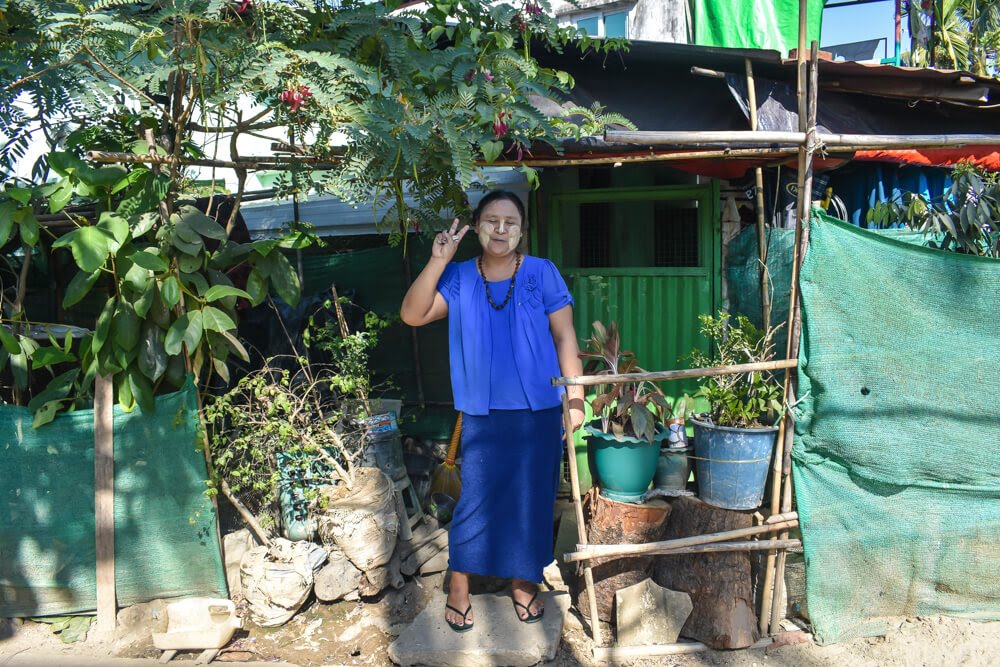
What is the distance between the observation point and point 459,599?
3.35 m

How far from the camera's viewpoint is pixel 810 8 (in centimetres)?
589

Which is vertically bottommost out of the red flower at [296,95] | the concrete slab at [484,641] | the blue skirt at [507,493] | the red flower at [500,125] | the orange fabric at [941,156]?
the concrete slab at [484,641]

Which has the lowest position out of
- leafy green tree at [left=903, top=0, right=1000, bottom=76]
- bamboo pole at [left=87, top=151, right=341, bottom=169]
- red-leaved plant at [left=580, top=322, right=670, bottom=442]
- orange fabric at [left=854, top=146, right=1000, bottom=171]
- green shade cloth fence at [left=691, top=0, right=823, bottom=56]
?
red-leaved plant at [left=580, top=322, right=670, bottom=442]

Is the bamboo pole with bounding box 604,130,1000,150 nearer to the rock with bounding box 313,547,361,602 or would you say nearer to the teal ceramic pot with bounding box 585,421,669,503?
the teal ceramic pot with bounding box 585,421,669,503

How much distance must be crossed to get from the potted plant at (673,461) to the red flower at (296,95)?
7.83 ft

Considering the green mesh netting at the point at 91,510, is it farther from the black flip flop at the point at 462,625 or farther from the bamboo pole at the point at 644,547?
the bamboo pole at the point at 644,547

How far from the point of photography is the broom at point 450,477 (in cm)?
452

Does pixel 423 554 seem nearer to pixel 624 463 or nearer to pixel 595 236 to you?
pixel 624 463

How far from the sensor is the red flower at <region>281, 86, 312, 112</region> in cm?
296

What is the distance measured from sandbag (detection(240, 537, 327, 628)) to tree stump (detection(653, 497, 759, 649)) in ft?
6.16

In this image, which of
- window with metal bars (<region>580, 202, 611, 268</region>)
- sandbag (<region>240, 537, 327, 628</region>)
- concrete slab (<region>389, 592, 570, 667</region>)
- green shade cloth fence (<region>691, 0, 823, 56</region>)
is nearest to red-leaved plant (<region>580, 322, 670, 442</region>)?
concrete slab (<region>389, 592, 570, 667</region>)

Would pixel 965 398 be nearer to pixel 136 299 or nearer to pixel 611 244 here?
pixel 611 244

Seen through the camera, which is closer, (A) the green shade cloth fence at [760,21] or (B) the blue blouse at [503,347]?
(B) the blue blouse at [503,347]

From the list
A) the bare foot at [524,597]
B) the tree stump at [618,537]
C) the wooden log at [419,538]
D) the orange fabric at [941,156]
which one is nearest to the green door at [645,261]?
the orange fabric at [941,156]
